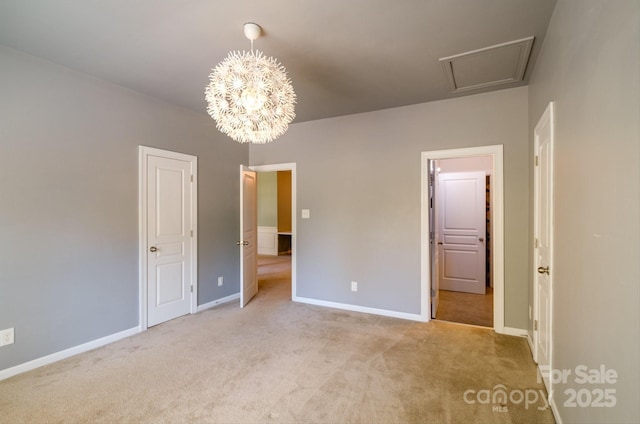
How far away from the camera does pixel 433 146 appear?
3.60 metres

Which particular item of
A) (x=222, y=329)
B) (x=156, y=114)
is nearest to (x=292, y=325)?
(x=222, y=329)

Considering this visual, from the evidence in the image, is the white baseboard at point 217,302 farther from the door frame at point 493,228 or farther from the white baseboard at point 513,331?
the white baseboard at point 513,331

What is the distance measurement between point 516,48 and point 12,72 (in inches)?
166

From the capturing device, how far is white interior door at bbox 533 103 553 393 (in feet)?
6.88

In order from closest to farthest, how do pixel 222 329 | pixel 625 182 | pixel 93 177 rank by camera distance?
pixel 625 182 < pixel 93 177 < pixel 222 329

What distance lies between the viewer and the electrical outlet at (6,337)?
2.36 metres

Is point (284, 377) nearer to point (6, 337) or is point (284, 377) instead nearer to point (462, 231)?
point (6, 337)

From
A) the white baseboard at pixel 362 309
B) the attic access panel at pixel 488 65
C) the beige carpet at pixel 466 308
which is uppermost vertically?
the attic access panel at pixel 488 65

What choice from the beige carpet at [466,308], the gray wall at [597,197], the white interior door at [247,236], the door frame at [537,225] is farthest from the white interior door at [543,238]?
the white interior door at [247,236]

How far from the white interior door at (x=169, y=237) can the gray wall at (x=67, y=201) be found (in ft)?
0.58

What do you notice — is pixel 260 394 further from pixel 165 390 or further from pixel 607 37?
pixel 607 37

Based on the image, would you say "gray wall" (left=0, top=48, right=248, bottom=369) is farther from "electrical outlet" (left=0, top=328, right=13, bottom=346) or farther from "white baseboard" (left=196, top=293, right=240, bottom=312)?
"white baseboard" (left=196, top=293, right=240, bottom=312)

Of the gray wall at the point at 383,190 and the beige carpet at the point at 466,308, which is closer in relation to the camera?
the gray wall at the point at 383,190

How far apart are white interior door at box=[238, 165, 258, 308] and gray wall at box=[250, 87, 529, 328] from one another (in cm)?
59
